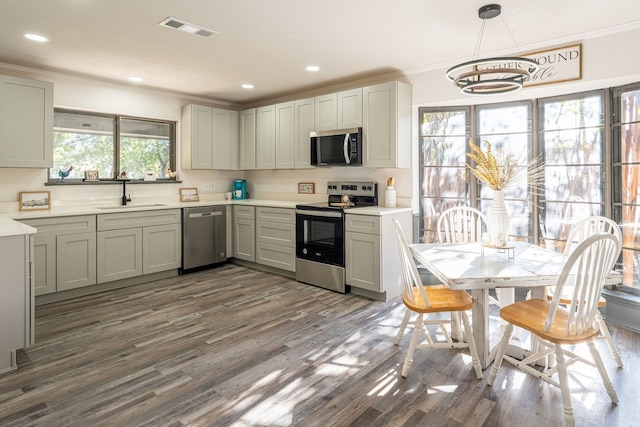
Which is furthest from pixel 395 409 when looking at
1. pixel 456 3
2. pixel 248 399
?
pixel 456 3

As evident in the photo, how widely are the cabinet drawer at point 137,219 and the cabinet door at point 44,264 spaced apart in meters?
0.48

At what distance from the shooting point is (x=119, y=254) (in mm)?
4250

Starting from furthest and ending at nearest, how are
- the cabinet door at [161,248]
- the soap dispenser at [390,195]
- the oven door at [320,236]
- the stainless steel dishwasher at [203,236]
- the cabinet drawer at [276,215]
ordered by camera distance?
the stainless steel dishwasher at [203,236], the cabinet drawer at [276,215], the cabinet door at [161,248], the soap dispenser at [390,195], the oven door at [320,236]

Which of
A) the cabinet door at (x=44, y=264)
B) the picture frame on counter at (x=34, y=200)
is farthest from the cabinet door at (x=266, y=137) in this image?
the cabinet door at (x=44, y=264)

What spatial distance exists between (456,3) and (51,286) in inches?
169

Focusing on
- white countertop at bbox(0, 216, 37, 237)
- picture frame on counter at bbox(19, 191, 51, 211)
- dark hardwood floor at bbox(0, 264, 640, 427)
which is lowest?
dark hardwood floor at bbox(0, 264, 640, 427)

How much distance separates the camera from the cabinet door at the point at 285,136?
16.3ft

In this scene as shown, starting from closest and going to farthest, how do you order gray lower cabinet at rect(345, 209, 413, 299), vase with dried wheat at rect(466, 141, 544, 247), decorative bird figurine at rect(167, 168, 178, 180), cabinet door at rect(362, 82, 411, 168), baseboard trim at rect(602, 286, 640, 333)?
1. vase with dried wheat at rect(466, 141, 544, 247)
2. baseboard trim at rect(602, 286, 640, 333)
3. gray lower cabinet at rect(345, 209, 413, 299)
4. cabinet door at rect(362, 82, 411, 168)
5. decorative bird figurine at rect(167, 168, 178, 180)

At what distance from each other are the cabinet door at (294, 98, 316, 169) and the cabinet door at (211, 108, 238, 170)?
4.00ft

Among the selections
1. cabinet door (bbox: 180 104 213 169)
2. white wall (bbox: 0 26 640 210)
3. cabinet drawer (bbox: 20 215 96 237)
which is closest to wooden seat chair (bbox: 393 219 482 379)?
white wall (bbox: 0 26 640 210)

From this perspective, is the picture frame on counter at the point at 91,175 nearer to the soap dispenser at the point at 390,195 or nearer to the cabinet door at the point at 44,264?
the cabinet door at the point at 44,264

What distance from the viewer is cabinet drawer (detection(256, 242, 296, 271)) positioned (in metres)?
4.67

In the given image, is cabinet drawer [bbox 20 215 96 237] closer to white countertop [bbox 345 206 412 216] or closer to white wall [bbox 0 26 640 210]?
white wall [bbox 0 26 640 210]

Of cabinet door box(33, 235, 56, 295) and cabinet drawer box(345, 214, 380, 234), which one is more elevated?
cabinet drawer box(345, 214, 380, 234)
